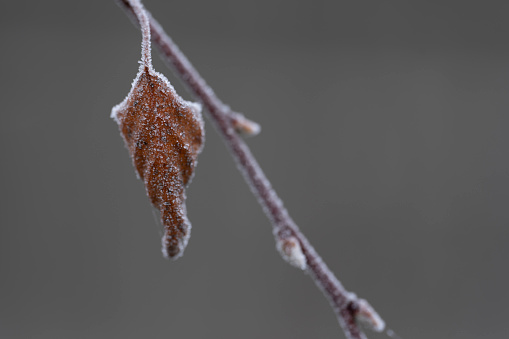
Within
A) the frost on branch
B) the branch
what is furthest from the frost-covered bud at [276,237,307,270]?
the frost on branch

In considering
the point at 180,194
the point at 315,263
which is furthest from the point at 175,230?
the point at 315,263

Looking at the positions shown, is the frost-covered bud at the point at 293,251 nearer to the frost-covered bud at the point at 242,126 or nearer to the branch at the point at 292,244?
the branch at the point at 292,244

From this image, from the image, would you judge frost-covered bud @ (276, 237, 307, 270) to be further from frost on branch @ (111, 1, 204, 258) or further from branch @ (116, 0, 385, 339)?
frost on branch @ (111, 1, 204, 258)

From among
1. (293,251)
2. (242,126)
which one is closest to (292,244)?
(293,251)

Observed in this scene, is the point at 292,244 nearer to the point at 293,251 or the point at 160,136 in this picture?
the point at 293,251

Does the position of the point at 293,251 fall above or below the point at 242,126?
below
